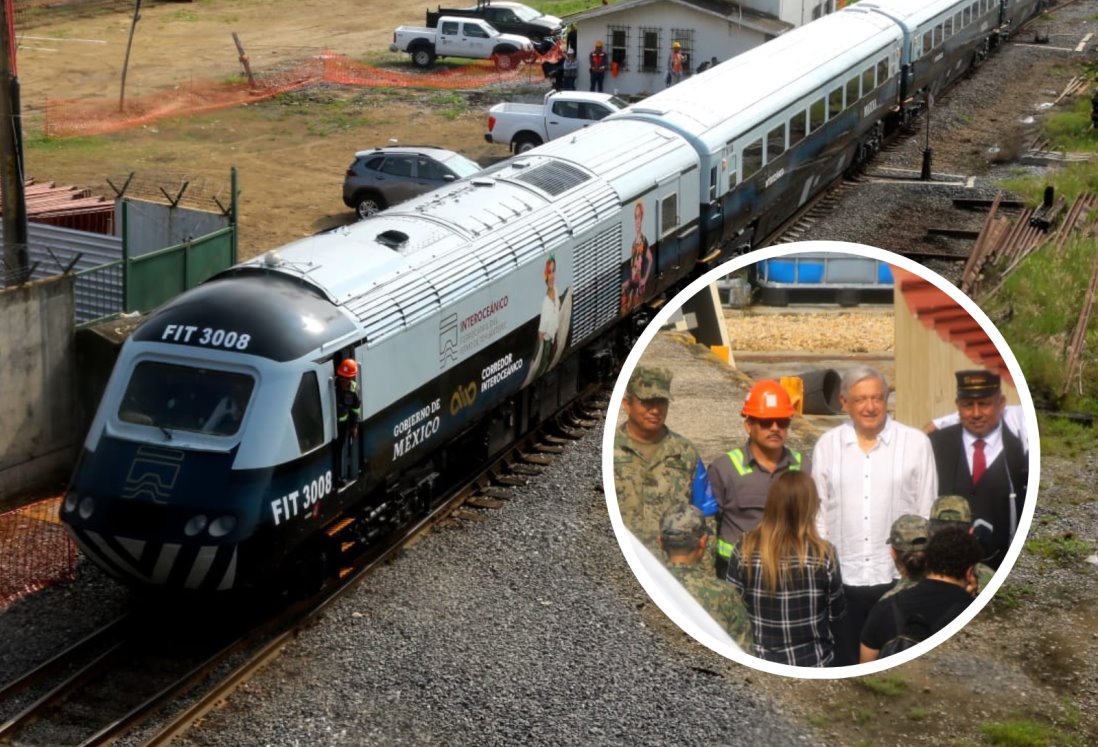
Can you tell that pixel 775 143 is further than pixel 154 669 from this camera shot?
Yes

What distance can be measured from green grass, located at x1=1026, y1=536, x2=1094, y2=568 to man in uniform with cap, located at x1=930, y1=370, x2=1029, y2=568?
10750 millimetres

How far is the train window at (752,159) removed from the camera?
21438 mm

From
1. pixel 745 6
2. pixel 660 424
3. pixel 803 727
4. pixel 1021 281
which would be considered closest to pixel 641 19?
pixel 745 6

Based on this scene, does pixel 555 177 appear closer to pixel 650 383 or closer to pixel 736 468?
pixel 650 383

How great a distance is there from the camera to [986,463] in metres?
3.55

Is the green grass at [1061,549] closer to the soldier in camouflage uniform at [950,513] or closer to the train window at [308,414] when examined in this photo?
the train window at [308,414]

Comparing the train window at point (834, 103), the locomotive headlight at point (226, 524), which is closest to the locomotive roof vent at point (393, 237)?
the locomotive headlight at point (226, 524)

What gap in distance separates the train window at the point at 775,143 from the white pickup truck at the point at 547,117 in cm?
892

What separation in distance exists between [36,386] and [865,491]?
1327 cm

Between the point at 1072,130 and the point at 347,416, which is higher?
the point at 347,416

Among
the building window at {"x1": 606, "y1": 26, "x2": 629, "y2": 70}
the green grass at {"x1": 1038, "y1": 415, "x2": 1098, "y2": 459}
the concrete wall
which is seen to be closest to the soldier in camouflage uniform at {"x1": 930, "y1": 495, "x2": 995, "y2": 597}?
the concrete wall

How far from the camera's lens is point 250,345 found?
37.2 ft

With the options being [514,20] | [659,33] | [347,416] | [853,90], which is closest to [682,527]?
[347,416]

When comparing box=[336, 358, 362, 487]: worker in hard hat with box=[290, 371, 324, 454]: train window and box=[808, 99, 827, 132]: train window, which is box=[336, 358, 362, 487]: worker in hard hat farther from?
Result: box=[808, 99, 827, 132]: train window
